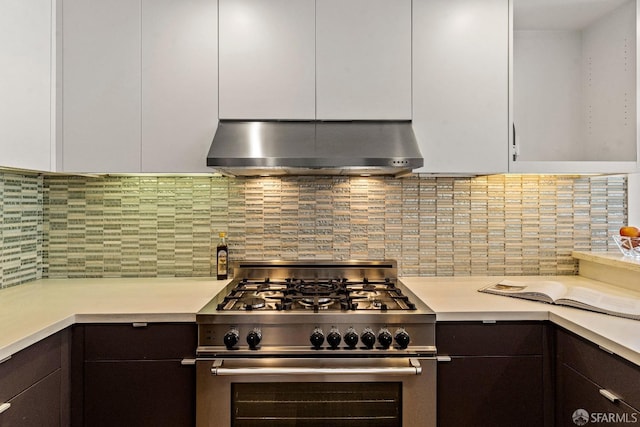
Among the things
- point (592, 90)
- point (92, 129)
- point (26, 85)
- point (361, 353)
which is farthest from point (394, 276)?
point (26, 85)

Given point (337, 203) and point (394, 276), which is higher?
point (337, 203)

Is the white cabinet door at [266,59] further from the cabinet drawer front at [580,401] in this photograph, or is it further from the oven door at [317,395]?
the cabinet drawer front at [580,401]

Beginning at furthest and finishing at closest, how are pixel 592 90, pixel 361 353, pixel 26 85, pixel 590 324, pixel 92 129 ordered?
1. pixel 592 90
2. pixel 92 129
3. pixel 26 85
4. pixel 361 353
5. pixel 590 324

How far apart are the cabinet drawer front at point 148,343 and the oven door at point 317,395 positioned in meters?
0.10

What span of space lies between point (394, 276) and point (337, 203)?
1.57 ft

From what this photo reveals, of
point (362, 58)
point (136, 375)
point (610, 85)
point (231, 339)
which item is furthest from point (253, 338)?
point (610, 85)

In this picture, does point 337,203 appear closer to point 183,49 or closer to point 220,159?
point 220,159

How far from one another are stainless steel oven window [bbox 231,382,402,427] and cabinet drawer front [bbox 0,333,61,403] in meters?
0.63

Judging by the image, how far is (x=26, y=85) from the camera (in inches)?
73.6

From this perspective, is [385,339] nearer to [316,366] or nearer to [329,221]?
[316,366]

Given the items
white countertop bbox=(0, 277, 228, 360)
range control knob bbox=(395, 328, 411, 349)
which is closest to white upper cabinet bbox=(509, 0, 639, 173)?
range control knob bbox=(395, 328, 411, 349)

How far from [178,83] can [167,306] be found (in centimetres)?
98

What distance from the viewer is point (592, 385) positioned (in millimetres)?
1533

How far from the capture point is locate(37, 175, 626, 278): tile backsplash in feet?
8.00
